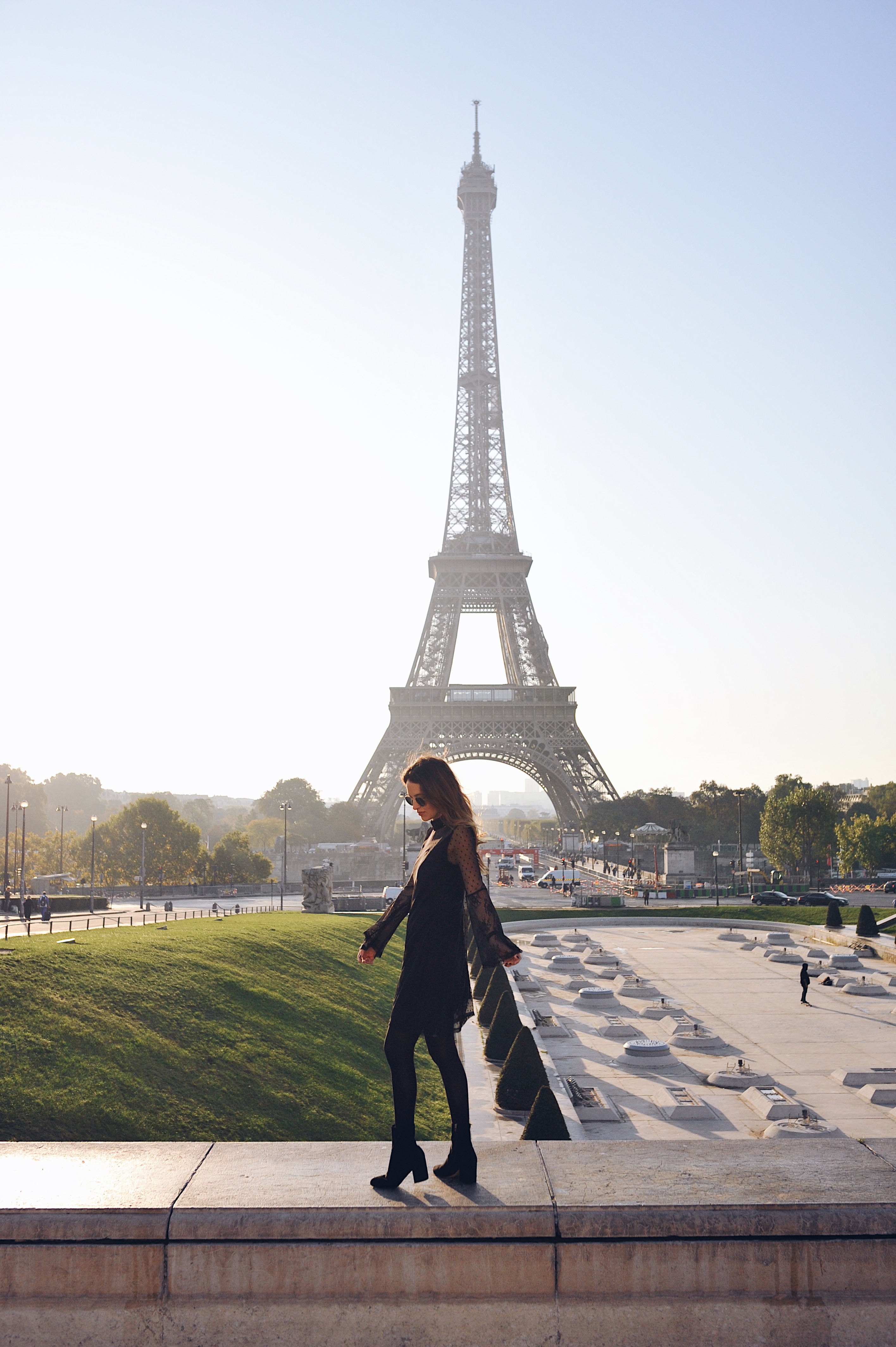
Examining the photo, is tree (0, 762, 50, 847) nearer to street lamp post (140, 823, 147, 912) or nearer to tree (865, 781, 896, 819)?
street lamp post (140, 823, 147, 912)

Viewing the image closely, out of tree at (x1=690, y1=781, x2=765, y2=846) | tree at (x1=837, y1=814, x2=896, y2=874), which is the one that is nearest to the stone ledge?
tree at (x1=837, y1=814, x2=896, y2=874)

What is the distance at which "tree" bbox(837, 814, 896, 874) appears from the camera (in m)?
79.0

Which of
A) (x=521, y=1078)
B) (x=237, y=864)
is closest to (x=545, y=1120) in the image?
(x=521, y=1078)

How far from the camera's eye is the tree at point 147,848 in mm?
77562

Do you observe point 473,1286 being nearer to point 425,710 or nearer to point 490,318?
point 425,710

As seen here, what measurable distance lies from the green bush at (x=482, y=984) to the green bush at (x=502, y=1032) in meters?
6.16

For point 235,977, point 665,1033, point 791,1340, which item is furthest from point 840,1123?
point 791,1340

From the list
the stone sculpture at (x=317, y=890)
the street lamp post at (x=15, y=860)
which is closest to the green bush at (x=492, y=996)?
the stone sculpture at (x=317, y=890)

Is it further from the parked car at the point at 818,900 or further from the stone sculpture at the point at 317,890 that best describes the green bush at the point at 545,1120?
the parked car at the point at 818,900

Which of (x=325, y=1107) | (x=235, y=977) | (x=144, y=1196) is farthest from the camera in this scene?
(x=235, y=977)

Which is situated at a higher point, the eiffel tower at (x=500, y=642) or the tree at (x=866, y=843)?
the eiffel tower at (x=500, y=642)

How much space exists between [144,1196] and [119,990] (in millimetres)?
14186

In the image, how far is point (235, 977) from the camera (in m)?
22.1

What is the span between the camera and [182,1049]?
16906 mm
